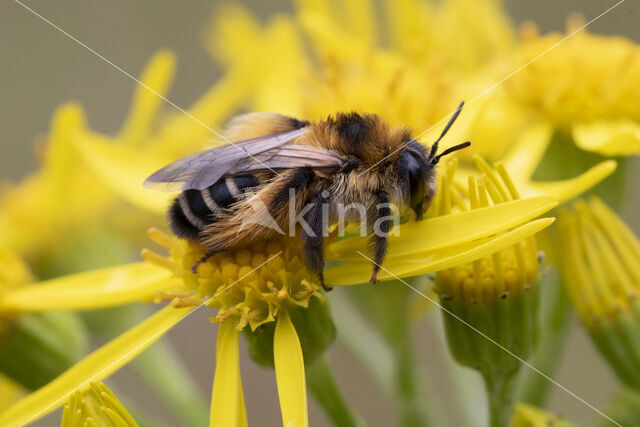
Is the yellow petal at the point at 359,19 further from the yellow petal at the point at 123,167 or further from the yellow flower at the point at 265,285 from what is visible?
the yellow flower at the point at 265,285

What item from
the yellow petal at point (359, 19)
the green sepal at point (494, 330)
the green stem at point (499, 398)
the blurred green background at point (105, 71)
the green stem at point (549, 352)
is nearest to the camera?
the green sepal at point (494, 330)

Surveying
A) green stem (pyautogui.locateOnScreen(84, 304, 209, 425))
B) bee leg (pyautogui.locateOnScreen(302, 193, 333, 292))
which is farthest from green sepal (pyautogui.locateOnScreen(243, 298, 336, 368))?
green stem (pyautogui.locateOnScreen(84, 304, 209, 425))

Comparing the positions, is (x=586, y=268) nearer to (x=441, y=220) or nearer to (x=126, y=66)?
(x=441, y=220)

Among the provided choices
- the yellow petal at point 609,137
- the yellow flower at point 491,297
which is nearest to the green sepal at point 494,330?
the yellow flower at point 491,297

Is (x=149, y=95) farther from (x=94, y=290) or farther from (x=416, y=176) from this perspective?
(x=416, y=176)

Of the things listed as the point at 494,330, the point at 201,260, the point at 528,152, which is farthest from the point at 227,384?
the point at 528,152

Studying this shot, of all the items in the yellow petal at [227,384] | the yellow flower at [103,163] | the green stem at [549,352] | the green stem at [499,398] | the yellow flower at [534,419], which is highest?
the yellow flower at [103,163]

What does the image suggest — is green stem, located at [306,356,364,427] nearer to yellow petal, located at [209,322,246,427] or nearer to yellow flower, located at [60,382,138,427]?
yellow petal, located at [209,322,246,427]
